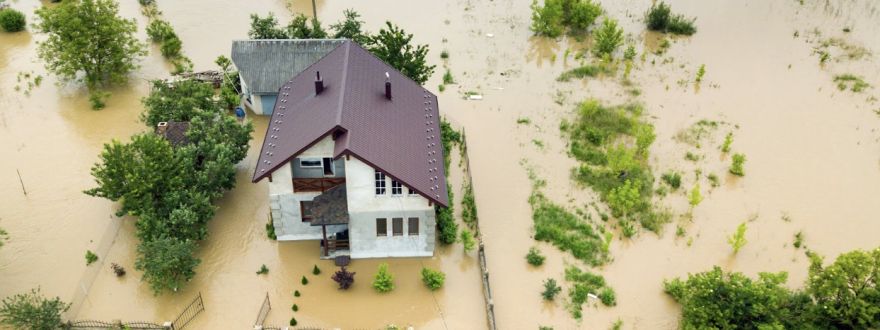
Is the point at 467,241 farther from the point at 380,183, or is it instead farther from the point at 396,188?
the point at 380,183

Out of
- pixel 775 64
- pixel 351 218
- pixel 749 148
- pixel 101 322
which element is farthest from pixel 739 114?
pixel 101 322

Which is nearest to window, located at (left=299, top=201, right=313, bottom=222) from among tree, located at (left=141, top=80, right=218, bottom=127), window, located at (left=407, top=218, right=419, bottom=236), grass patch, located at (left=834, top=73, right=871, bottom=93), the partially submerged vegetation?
window, located at (left=407, top=218, right=419, bottom=236)

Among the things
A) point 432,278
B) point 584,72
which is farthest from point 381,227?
point 584,72

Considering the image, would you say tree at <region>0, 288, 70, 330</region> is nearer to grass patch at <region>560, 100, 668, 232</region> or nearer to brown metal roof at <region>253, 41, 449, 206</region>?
brown metal roof at <region>253, 41, 449, 206</region>

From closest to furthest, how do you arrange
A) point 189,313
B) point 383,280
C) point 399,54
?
point 189,313, point 383,280, point 399,54

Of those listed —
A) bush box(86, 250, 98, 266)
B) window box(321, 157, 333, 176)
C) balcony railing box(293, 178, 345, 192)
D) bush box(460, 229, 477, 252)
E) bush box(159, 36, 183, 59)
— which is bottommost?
bush box(86, 250, 98, 266)

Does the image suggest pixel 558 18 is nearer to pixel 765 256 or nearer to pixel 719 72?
pixel 719 72
